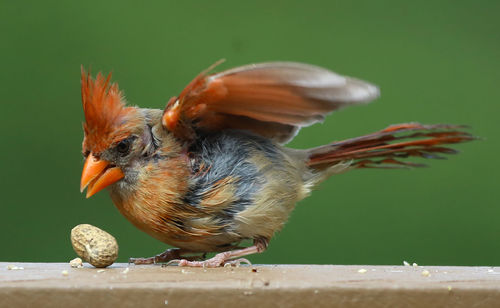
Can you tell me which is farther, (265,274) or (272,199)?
(272,199)

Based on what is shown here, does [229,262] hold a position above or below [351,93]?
below

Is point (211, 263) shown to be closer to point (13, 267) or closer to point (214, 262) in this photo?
point (214, 262)

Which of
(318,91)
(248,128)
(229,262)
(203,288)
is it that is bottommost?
(229,262)

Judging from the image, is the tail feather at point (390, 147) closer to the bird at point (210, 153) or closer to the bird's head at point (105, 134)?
the bird at point (210, 153)

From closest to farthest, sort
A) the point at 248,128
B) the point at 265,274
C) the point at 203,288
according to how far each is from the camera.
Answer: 1. the point at 203,288
2. the point at 265,274
3. the point at 248,128

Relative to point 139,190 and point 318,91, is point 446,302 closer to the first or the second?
point 318,91

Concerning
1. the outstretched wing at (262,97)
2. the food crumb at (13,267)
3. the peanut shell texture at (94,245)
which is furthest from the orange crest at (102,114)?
the food crumb at (13,267)

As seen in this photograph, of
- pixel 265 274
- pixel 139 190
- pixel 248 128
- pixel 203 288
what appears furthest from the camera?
pixel 248 128

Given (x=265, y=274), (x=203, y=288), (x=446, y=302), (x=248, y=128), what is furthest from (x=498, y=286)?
(x=248, y=128)
